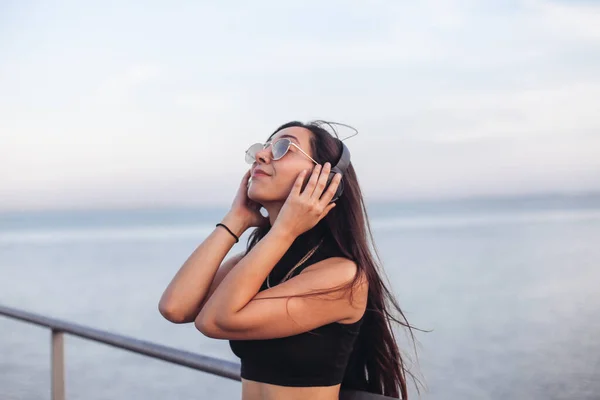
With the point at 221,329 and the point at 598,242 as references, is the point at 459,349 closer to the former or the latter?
the point at 221,329

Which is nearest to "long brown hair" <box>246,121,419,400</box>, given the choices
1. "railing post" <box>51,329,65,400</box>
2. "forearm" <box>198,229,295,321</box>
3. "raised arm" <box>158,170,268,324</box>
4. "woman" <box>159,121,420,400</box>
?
"woman" <box>159,121,420,400</box>

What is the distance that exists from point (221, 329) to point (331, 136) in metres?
0.68

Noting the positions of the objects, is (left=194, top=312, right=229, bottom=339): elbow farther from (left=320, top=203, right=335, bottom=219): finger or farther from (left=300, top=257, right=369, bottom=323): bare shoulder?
(left=320, top=203, right=335, bottom=219): finger

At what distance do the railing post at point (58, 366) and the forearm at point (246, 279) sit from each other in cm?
121

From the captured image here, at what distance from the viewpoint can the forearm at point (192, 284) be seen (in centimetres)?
196

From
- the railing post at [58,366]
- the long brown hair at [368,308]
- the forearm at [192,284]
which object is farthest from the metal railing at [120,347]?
the long brown hair at [368,308]

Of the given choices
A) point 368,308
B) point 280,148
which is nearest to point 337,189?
point 280,148

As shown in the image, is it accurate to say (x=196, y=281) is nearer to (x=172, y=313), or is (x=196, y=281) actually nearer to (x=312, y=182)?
(x=172, y=313)

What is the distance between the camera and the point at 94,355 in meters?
21.4

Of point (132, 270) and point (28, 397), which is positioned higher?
point (28, 397)

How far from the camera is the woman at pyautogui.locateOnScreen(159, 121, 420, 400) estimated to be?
5.47ft

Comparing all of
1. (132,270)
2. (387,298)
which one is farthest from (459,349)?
(132,270)

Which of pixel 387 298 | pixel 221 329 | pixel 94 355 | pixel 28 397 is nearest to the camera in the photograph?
pixel 221 329

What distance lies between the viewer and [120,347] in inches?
82.8
